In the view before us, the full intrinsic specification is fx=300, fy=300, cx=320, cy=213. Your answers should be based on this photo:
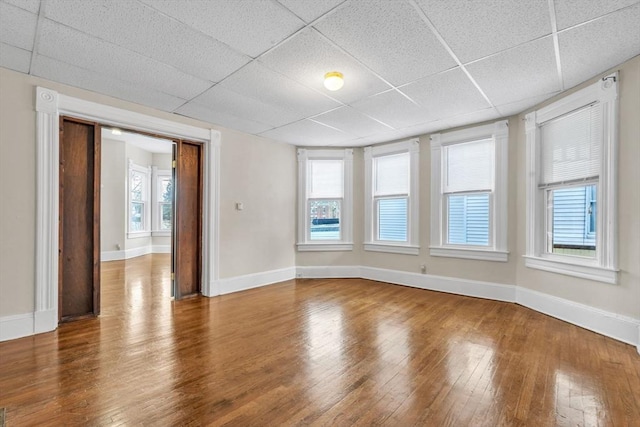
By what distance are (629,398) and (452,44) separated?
9.06ft

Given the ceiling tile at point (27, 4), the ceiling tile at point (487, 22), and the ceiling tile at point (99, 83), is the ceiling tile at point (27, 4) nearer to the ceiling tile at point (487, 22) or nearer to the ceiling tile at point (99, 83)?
the ceiling tile at point (99, 83)

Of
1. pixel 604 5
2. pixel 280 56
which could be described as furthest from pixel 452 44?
pixel 280 56

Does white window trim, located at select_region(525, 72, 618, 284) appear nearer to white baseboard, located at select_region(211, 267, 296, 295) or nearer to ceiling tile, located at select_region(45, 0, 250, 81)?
ceiling tile, located at select_region(45, 0, 250, 81)

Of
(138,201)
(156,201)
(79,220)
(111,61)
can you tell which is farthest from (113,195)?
(111,61)

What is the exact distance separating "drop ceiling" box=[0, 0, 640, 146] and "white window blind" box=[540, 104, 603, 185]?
37cm

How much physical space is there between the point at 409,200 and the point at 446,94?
6.87ft

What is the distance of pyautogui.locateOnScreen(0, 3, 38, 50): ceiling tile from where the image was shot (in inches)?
79.6

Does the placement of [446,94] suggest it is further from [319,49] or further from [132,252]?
[132,252]

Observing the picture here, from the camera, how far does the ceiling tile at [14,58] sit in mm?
2461

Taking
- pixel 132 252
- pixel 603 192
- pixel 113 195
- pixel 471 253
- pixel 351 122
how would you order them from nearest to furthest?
pixel 603 192, pixel 351 122, pixel 471 253, pixel 113 195, pixel 132 252

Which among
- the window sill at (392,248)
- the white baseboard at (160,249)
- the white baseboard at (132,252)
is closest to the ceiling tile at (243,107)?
the window sill at (392,248)

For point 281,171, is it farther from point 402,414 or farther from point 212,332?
point 402,414

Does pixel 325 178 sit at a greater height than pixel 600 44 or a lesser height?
lesser

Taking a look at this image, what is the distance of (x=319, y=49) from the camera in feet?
8.10
